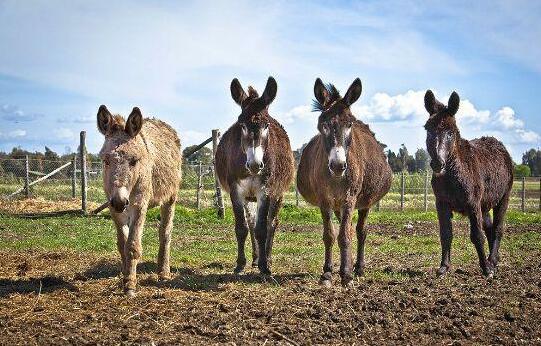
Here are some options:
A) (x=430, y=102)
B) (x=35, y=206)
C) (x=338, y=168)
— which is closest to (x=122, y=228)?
(x=338, y=168)

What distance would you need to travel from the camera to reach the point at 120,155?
6699 millimetres

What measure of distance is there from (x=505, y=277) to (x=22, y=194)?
72.6 feet

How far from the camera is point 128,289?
6793 mm

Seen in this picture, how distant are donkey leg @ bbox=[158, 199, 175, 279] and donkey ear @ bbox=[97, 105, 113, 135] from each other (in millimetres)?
2003

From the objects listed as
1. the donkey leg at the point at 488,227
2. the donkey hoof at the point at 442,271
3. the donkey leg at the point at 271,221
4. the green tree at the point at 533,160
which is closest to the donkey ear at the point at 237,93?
the donkey leg at the point at 271,221

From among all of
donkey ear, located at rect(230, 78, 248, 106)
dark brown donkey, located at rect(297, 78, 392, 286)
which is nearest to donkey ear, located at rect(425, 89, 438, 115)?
dark brown donkey, located at rect(297, 78, 392, 286)

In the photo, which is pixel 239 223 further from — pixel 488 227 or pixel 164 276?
pixel 488 227

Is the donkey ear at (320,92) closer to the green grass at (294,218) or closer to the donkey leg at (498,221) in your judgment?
the donkey leg at (498,221)

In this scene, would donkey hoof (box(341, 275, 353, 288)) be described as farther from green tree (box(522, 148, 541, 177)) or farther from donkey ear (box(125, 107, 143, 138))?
green tree (box(522, 148, 541, 177))

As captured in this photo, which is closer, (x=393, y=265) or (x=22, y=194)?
(x=393, y=265)

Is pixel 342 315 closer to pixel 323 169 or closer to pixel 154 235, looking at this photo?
pixel 323 169

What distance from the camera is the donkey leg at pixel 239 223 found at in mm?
8484

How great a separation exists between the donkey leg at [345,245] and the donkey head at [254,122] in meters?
1.35

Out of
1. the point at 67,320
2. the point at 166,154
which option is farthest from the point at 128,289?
the point at 166,154
